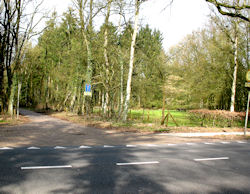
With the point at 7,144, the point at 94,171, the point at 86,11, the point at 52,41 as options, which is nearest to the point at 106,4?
the point at 86,11

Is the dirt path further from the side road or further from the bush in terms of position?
the bush

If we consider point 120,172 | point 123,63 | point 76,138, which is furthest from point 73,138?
point 123,63

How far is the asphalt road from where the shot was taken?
190 inches

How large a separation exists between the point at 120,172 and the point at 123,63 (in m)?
16.4

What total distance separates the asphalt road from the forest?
425 inches

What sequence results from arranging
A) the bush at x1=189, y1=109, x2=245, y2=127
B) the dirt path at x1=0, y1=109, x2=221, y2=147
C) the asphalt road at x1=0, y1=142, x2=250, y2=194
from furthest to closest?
the bush at x1=189, y1=109, x2=245, y2=127
the dirt path at x1=0, y1=109, x2=221, y2=147
the asphalt road at x1=0, y1=142, x2=250, y2=194

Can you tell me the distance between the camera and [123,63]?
70.7ft

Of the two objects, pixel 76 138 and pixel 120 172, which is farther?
pixel 76 138

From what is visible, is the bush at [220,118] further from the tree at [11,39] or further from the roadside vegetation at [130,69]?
the tree at [11,39]

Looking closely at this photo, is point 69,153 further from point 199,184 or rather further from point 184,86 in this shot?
point 184,86

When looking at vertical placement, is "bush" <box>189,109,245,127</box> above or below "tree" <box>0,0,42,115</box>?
below

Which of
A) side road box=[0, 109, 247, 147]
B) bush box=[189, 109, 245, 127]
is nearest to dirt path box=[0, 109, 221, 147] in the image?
side road box=[0, 109, 247, 147]

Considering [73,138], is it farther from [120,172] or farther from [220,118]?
[220,118]

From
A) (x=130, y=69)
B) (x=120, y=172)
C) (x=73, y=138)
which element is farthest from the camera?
(x=130, y=69)
